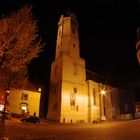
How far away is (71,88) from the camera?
5031cm

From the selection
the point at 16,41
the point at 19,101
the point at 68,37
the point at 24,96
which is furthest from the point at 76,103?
the point at 16,41

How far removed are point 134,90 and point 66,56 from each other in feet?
115

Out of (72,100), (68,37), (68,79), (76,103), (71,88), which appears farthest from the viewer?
(68,37)

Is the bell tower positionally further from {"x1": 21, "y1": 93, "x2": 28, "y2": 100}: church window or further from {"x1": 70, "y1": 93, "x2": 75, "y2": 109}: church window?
{"x1": 21, "y1": 93, "x2": 28, "y2": 100}: church window

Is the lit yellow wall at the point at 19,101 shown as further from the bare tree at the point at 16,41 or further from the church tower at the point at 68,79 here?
the bare tree at the point at 16,41

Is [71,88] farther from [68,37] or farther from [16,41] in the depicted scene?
[16,41]

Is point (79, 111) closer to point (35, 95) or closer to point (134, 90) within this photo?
point (35, 95)

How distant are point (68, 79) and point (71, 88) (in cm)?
230

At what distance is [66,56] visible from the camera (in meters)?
51.7

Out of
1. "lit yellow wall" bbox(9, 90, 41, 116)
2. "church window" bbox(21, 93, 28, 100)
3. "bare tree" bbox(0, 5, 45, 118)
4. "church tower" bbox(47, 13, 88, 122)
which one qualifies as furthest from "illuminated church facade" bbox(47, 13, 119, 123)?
"bare tree" bbox(0, 5, 45, 118)

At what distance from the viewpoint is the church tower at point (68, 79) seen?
4781 cm

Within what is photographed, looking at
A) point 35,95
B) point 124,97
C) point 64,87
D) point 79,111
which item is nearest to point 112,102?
point 124,97

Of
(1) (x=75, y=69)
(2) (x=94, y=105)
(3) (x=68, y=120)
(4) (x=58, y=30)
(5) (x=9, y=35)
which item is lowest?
(3) (x=68, y=120)

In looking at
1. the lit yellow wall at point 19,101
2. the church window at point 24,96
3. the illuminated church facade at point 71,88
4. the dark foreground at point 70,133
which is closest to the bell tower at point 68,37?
the illuminated church facade at point 71,88
